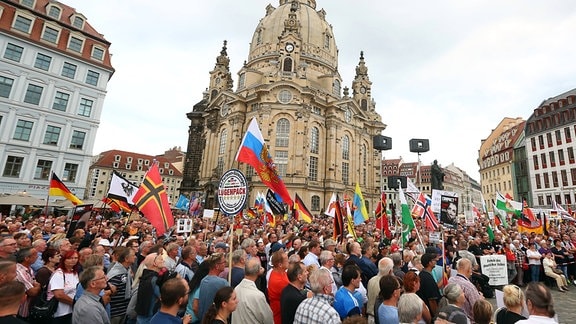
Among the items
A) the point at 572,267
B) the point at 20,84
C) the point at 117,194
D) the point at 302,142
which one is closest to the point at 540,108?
the point at 302,142

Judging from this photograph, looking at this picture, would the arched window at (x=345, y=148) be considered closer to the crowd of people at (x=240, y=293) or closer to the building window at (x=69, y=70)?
the building window at (x=69, y=70)

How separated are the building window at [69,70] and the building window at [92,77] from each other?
3.90 ft

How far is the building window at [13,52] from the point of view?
25352 mm

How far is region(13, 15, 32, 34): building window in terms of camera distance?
1026 inches

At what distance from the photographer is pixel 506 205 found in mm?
19203

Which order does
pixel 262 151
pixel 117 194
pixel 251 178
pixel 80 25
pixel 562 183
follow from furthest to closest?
pixel 251 178, pixel 562 183, pixel 80 25, pixel 117 194, pixel 262 151

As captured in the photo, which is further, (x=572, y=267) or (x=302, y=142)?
(x=302, y=142)

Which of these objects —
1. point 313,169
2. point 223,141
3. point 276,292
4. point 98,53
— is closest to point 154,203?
point 276,292

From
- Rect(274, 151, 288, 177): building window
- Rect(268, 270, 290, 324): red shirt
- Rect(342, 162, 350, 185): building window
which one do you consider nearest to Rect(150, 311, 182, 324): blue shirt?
Rect(268, 270, 290, 324): red shirt

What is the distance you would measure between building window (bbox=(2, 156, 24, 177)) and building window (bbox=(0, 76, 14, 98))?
5578 millimetres

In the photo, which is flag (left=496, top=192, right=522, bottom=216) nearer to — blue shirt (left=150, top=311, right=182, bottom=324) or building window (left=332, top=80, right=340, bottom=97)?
blue shirt (left=150, top=311, right=182, bottom=324)

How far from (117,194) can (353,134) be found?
45151 mm

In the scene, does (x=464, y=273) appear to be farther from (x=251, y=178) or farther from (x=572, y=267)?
(x=251, y=178)

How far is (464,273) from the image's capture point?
4.86 meters
